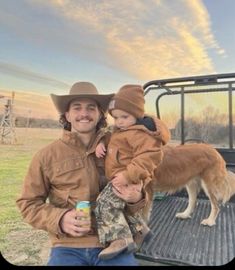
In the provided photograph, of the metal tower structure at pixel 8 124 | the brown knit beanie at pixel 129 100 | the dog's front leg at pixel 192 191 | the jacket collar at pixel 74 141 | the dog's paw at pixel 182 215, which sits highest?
the brown knit beanie at pixel 129 100

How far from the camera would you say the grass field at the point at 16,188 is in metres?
1.10

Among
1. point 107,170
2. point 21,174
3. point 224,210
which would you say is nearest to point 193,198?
point 224,210

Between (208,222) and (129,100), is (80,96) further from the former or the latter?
(208,222)

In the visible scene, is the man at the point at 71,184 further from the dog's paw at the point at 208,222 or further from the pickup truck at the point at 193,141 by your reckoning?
the dog's paw at the point at 208,222

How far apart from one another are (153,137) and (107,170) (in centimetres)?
23

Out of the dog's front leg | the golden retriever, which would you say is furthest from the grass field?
the dog's front leg

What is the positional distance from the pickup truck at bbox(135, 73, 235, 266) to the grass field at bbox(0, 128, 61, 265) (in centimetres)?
43

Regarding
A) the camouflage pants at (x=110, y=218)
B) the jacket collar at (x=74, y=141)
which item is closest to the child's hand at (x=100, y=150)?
the jacket collar at (x=74, y=141)

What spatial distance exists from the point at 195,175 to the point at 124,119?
3.60 feet

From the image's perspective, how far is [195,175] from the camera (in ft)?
7.39

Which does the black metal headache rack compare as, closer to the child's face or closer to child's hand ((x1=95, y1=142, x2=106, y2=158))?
the child's face

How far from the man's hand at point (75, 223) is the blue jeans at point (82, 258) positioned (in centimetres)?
6

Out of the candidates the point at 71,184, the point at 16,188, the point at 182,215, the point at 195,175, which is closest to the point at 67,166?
the point at 71,184
